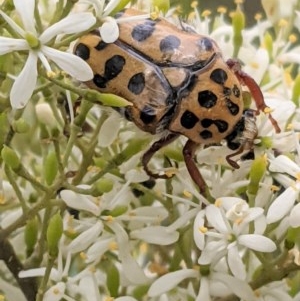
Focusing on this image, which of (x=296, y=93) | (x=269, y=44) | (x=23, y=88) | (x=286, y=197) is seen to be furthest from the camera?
(x=269, y=44)

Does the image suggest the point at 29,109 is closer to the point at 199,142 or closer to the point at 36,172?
the point at 36,172

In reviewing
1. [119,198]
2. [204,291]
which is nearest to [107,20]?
[119,198]

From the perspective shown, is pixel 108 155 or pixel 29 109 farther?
pixel 29 109

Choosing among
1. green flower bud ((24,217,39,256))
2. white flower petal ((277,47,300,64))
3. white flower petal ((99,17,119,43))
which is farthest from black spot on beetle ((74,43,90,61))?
white flower petal ((277,47,300,64))

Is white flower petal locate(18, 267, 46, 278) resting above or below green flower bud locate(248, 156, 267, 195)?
below

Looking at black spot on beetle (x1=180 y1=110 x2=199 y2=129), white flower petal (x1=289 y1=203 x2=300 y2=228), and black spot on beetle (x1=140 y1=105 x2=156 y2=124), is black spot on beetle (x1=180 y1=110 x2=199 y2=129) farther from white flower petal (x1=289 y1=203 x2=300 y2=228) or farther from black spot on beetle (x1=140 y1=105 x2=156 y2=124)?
white flower petal (x1=289 y1=203 x2=300 y2=228)

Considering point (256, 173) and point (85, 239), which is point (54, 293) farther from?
point (256, 173)

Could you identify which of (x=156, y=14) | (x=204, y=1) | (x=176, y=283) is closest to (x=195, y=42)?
(x=156, y=14)
